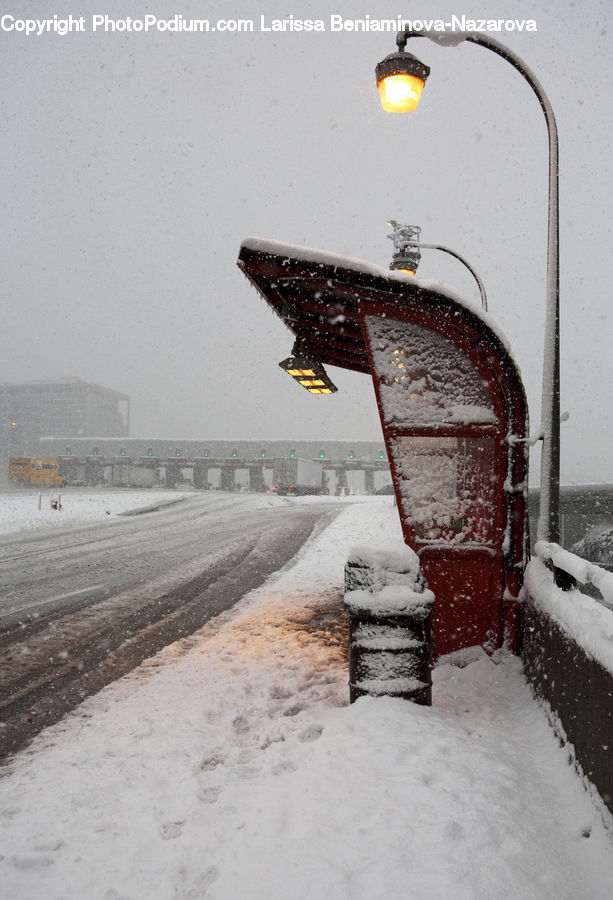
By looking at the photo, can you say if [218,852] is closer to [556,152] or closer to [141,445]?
[556,152]

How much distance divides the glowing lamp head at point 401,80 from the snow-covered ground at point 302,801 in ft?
20.5

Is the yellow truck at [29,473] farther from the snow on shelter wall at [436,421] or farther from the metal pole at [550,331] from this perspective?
the snow on shelter wall at [436,421]

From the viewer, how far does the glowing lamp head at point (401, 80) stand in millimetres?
6617

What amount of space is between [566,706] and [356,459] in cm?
8556

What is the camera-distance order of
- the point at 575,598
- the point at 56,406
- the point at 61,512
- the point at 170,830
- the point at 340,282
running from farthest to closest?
the point at 56,406 → the point at 61,512 → the point at 340,282 → the point at 575,598 → the point at 170,830

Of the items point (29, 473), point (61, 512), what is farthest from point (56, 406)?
point (61, 512)

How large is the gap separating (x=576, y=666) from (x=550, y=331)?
3995 millimetres

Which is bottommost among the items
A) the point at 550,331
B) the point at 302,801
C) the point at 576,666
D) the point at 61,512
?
the point at 61,512

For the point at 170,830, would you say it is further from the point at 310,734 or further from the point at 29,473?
the point at 29,473

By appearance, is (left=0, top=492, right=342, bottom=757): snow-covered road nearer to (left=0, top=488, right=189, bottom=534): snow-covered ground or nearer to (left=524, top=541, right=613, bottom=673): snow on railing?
(left=0, top=488, right=189, bottom=534): snow-covered ground

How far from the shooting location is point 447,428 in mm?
5859

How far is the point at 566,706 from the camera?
395cm

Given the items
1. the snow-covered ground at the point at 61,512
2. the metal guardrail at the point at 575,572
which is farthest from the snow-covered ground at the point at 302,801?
the snow-covered ground at the point at 61,512

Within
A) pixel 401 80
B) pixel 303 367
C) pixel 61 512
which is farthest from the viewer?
pixel 61 512
